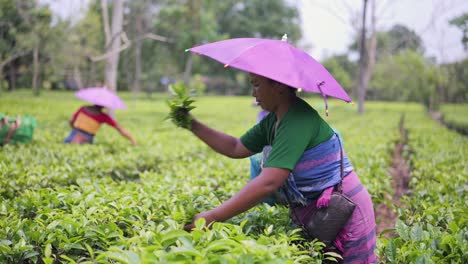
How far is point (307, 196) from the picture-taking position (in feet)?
7.82

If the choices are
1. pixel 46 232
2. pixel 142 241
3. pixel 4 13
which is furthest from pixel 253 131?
pixel 4 13

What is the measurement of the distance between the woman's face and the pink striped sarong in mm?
597

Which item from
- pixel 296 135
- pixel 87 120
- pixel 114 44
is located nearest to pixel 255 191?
pixel 296 135

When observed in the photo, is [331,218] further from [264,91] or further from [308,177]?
[264,91]

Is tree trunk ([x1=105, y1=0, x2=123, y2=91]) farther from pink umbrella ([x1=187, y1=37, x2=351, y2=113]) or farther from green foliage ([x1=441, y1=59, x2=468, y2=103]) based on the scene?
green foliage ([x1=441, y1=59, x2=468, y2=103])

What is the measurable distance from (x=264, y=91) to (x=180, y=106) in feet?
2.04

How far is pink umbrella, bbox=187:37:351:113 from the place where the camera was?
2.08m

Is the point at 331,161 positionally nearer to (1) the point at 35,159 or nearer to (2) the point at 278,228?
(2) the point at 278,228

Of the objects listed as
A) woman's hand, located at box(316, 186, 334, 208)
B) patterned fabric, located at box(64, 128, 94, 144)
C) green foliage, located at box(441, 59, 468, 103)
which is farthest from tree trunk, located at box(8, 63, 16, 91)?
woman's hand, located at box(316, 186, 334, 208)

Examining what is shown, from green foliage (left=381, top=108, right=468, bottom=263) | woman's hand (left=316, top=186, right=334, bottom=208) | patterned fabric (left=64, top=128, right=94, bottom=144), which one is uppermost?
woman's hand (left=316, top=186, right=334, bottom=208)

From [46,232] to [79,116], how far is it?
182 inches

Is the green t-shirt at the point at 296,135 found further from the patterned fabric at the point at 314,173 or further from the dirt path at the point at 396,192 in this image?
the dirt path at the point at 396,192

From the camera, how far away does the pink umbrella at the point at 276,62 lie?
Answer: 6.83 feet

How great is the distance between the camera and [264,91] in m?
2.32
